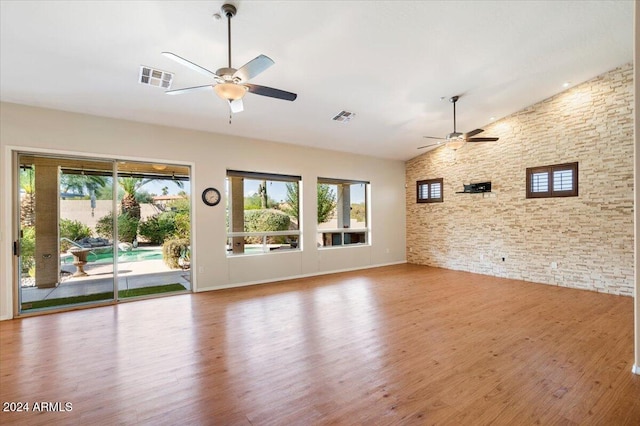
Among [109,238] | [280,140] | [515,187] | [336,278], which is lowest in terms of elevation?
[336,278]

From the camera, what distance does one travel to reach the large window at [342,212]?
7219mm

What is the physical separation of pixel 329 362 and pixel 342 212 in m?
5.17

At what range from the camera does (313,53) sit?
11.6 feet

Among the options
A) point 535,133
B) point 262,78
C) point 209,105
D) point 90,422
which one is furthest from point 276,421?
point 535,133

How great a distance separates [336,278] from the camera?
6.52 meters

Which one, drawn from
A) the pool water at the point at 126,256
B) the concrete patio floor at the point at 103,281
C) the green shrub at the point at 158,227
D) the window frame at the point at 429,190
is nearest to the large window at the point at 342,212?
the window frame at the point at 429,190

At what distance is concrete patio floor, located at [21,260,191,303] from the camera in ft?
15.0

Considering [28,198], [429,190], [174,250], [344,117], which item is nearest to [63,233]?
[28,198]

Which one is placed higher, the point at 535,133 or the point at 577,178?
the point at 535,133

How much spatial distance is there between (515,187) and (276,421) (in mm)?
6616

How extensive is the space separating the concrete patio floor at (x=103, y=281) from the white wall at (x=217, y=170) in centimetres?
46

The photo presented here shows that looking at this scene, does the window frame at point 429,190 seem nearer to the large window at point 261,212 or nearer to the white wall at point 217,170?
the white wall at point 217,170

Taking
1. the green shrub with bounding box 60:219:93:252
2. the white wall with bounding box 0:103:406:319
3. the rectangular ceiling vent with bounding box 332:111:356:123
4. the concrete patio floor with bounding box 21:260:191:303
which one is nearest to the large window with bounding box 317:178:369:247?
the white wall with bounding box 0:103:406:319

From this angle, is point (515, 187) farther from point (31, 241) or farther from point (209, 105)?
point (31, 241)
